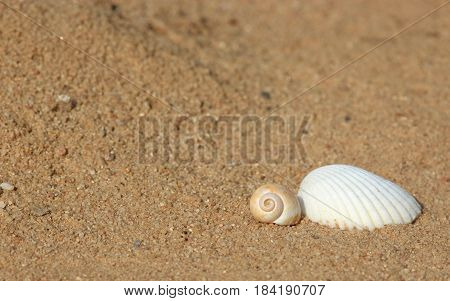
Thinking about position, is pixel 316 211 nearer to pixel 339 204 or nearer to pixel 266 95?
pixel 339 204

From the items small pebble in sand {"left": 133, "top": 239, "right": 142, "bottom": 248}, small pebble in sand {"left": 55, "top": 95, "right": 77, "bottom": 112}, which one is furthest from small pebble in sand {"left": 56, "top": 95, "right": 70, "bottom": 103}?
small pebble in sand {"left": 133, "top": 239, "right": 142, "bottom": 248}

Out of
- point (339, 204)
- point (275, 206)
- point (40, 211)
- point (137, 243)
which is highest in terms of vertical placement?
point (339, 204)

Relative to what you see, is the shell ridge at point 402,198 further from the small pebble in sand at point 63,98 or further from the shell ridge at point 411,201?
the small pebble in sand at point 63,98

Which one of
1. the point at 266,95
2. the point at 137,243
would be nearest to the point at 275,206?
the point at 137,243

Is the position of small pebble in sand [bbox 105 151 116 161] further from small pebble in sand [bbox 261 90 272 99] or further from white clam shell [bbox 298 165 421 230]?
small pebble in sand [bbox 261 90 272 99]

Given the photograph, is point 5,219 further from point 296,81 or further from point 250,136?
point 296,81

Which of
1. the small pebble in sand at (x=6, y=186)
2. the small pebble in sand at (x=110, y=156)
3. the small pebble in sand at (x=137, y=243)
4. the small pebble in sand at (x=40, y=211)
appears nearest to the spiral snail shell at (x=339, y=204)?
the small pebble in sand at (x=137, y=243)
